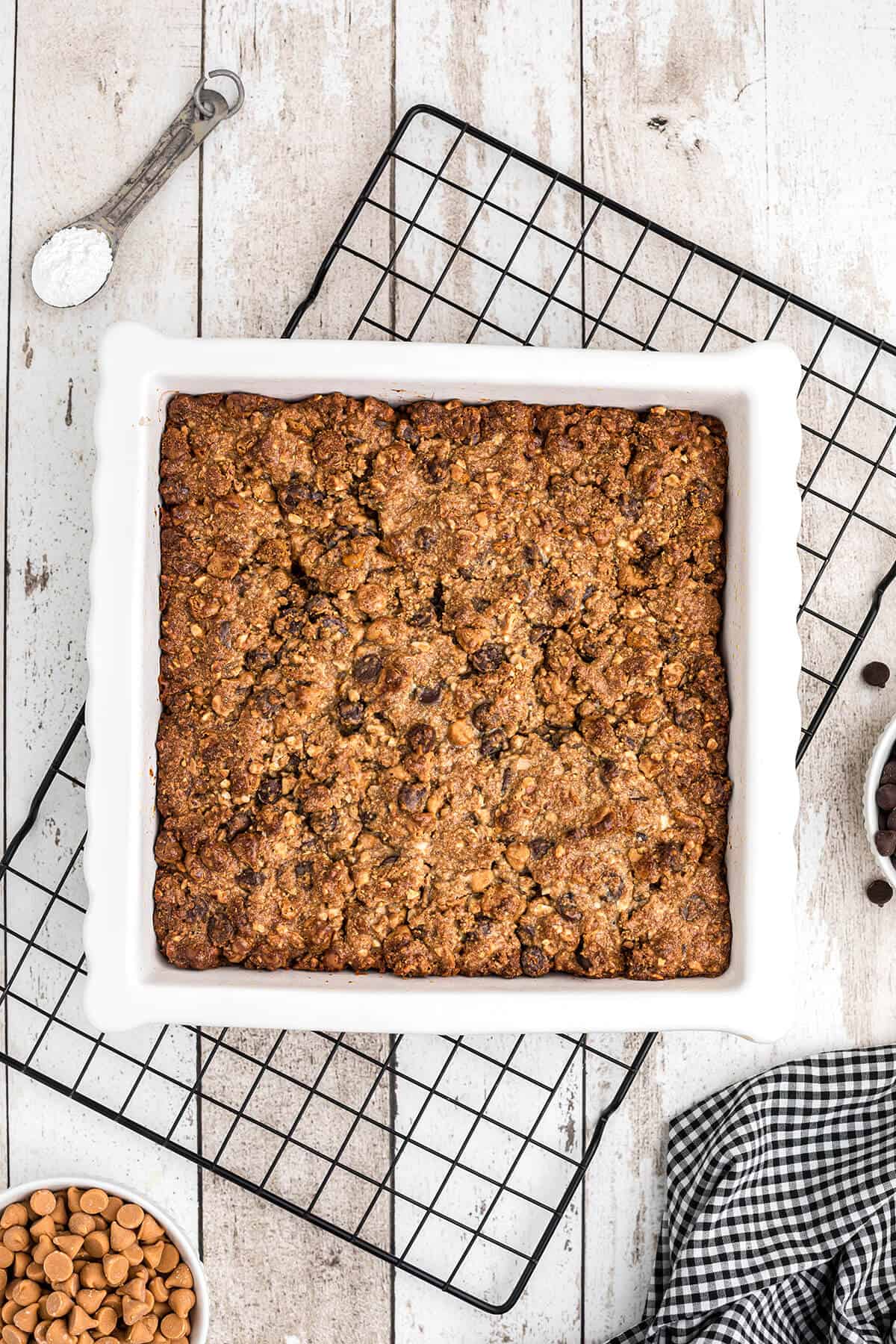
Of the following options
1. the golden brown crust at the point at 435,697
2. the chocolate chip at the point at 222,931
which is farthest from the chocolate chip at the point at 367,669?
the chocolate chip at the point at 222,931

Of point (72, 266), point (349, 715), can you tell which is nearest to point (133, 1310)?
point (349, 715)

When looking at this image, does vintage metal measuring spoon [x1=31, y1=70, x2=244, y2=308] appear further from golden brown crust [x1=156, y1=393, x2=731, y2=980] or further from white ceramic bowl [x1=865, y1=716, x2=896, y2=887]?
white ceramic bowl [x1=865, y1=716, x2=896, y2=887]

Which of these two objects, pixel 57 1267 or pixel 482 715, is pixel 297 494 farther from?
pixel 57 1267

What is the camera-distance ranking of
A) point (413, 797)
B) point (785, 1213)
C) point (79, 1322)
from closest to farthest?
point (413, 797)
point (79, 1322)
point (785, 1213)

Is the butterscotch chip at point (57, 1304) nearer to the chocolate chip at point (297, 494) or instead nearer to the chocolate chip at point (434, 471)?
the chocolate chip at point (297, 494)

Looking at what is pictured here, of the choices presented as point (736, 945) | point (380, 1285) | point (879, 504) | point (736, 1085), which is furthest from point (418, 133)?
point (380, 1285)

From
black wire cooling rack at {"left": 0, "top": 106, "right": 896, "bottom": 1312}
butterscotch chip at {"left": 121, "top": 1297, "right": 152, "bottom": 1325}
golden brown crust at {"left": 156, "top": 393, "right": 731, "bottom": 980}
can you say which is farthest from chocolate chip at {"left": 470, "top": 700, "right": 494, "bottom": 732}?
butterscotch chip at {"left": 121, "top": 1297, "right": 152, "bottom": 1325}
